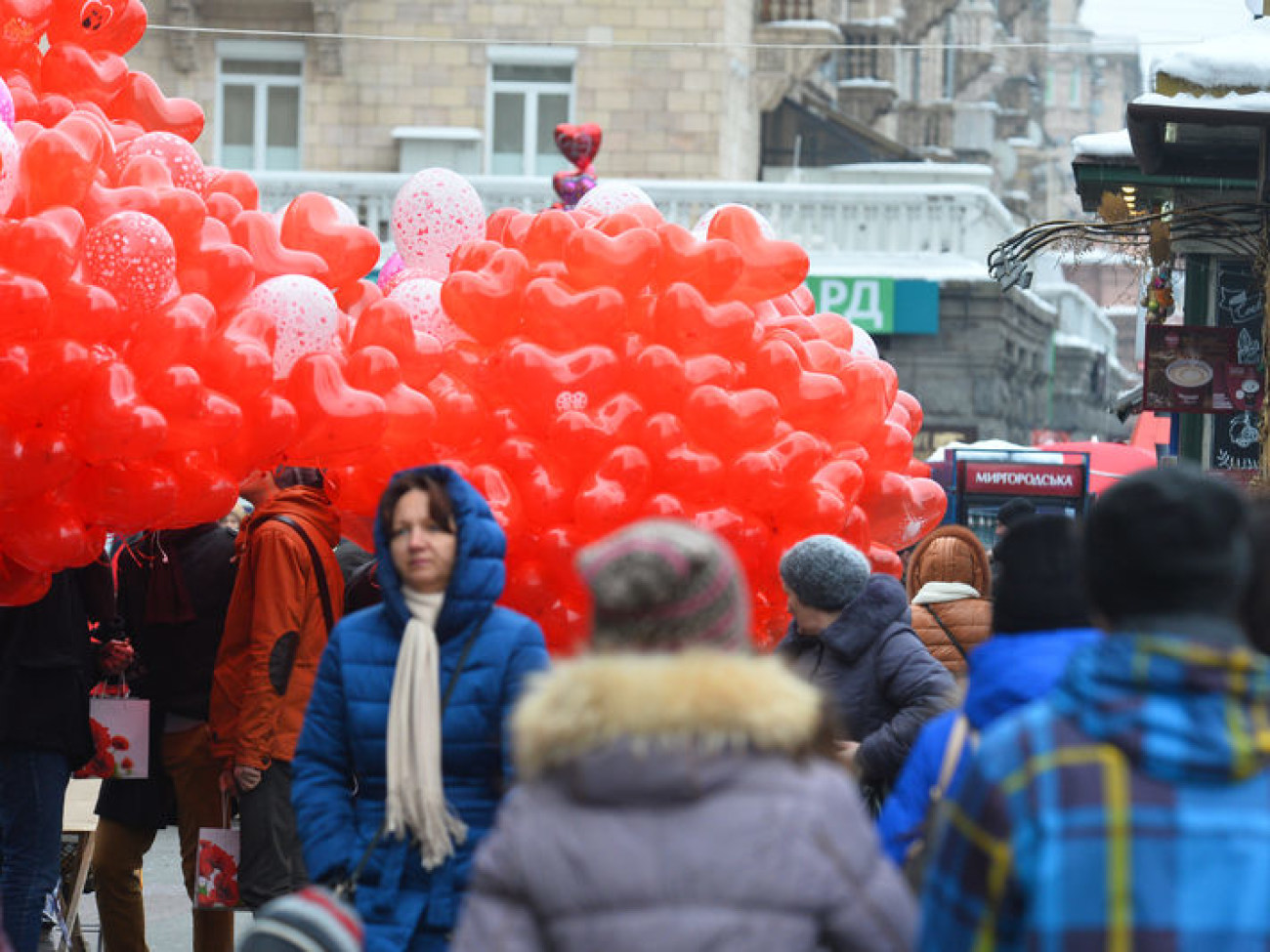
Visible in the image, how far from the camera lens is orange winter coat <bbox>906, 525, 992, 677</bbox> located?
6238mm

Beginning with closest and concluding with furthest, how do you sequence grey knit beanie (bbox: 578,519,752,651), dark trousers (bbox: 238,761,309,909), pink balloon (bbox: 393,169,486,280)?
grey knit beanie (bbox: 578,519,752,651), dark trousers (bbox: 238,761,309,909), pink balloon (bbox: 393,169,486,280)

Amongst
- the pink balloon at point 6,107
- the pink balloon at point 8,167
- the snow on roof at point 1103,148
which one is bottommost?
the pink balloon at point 8,167

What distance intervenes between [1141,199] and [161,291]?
9.58m

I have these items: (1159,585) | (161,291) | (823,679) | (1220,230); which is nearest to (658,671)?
(1159,585)

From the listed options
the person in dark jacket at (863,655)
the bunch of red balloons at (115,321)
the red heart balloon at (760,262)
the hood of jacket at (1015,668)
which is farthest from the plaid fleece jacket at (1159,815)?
the red heart balloon at (760,262)

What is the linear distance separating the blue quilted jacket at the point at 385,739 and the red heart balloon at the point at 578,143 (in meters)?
5.18

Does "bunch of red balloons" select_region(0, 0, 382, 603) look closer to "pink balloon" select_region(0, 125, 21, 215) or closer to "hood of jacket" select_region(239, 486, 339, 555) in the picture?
"pink balloon" select_region(0, 125, 21, 215)

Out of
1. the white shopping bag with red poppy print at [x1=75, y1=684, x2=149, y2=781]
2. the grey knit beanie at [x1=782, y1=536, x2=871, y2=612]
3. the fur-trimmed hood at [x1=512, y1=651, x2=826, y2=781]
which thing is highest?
the fur-trimmed hood at [x1=512, y1=651, x2=826, y2=781]

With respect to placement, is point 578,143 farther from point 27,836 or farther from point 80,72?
point 27,836

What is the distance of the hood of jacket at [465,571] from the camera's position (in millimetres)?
4195

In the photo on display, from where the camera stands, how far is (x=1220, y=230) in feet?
44.1

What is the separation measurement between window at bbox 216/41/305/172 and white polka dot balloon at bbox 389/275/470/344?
16.5 m

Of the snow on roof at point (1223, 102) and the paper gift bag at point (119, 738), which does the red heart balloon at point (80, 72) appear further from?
the snow on roof at point (1223, 102)

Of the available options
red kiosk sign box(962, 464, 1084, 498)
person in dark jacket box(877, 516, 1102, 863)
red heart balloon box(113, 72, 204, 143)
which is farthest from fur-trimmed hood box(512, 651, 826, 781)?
red kiosk sign box(962, 464, 1084, 498)
